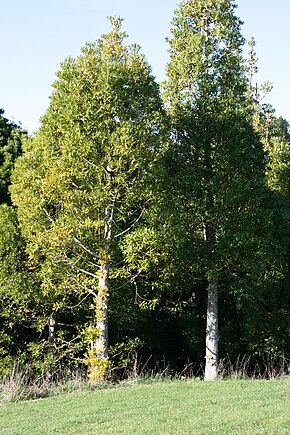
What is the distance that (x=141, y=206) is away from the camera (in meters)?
14.7

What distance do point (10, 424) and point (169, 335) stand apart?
1220 centimetres

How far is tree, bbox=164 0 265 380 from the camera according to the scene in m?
14.8

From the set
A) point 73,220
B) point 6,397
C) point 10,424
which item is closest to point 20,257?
point 73,220

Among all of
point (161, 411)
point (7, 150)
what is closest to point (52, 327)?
point (7, 150)

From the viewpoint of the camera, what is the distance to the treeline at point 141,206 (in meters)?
13.8

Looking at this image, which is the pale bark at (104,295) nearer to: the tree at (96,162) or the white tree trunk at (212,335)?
the tree at (96,162)

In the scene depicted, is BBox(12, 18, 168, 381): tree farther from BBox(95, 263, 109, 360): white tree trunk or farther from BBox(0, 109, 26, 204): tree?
BBox(0, 109, 26, 204): tree

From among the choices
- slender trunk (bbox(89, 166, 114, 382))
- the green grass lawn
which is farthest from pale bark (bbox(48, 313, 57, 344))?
the green grass lawn

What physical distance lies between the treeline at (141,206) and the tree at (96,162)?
4 cm

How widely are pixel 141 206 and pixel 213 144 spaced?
2.74m

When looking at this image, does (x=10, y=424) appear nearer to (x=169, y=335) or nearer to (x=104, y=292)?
(x=104, y=292)

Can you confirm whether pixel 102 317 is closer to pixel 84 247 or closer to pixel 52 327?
pixel 84 247

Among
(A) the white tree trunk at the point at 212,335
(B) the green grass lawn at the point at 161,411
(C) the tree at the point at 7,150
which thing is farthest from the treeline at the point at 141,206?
(B) the green grass lawn at the point at 161,411

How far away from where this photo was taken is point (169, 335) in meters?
20.0
